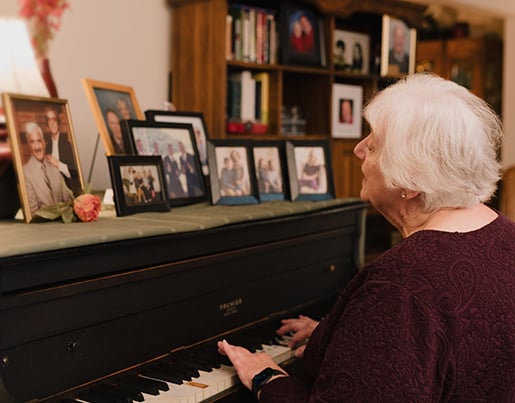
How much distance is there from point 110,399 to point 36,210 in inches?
19.1

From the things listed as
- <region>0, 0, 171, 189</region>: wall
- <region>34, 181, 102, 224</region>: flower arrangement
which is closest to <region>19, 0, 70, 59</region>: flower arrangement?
<region>0, 0, 171, 189</region>: wall

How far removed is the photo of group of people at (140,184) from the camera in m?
1.71

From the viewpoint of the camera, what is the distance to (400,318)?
1.19 metres

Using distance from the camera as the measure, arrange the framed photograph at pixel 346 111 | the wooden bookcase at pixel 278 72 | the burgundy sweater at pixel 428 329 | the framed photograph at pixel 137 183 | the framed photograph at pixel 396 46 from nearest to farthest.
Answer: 1. the burgundy sweater at pixel 428 329
2. the framed photograph at pixel 137 183
3. the wooden bookcase at pixel 278 72
4. the framed photograph at pixel 346 111
5. the framed photograph at pixel 396 46

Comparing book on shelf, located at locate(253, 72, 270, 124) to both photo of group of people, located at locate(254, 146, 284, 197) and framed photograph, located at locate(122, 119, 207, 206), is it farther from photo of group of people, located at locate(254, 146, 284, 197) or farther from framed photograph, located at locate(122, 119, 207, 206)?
framed photograph, located at locate(122, 119, 207, 206)

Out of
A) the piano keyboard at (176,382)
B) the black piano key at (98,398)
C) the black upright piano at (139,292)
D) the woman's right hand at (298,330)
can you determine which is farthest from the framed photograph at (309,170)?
the black piano key at (98,398)

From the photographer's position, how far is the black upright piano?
4.16 feet

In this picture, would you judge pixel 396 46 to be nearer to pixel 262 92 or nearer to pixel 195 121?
pixel 262 92

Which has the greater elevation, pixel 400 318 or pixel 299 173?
pixel 299 173

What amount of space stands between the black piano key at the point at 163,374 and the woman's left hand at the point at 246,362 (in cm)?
13

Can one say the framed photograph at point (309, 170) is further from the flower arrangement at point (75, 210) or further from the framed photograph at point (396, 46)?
the framed photograph at point (396, 46)

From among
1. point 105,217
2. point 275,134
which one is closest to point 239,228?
point 105,217

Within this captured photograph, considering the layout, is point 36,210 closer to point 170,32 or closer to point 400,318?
point 400,318

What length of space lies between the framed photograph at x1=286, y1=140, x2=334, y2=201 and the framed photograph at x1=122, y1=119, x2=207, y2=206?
311 millimetres
